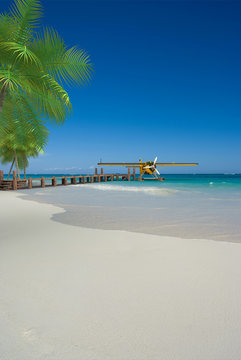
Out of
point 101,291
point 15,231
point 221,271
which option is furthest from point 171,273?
point 15,231

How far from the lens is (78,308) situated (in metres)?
3.21

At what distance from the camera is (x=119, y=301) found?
11.1 ft

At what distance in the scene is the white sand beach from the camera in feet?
8.20

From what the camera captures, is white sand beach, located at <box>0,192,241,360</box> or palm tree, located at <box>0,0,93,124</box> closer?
white sand beach, located at <box>0,192,241,360</box>

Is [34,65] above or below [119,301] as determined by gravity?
above

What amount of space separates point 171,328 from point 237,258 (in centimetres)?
285

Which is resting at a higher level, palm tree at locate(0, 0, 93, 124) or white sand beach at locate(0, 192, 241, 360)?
palm tree at locate(0, 0, 93, 124)

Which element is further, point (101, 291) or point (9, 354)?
point (101, 291)

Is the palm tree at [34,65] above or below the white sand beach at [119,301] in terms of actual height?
above

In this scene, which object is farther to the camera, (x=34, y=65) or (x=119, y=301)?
(x=34, y=65)

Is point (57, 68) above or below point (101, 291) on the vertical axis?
above

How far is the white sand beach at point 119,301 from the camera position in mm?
2498

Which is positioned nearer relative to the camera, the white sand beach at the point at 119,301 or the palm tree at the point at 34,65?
the white sand beach at the point at 119,301

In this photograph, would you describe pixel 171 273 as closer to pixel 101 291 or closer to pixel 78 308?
pixel 101 291
